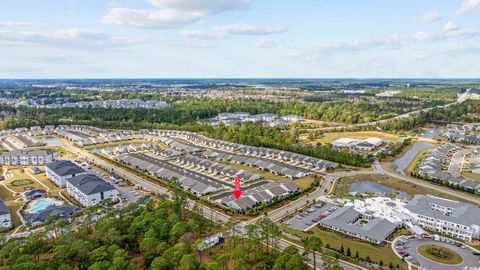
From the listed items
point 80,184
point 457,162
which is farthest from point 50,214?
point 457,162

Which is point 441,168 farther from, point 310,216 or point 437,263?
point 437,263

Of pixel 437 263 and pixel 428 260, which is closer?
pixel 437 263

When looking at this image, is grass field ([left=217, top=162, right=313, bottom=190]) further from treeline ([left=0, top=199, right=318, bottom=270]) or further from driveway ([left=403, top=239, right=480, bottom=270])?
treeline ([left=0, top=199, right=318, bottom=270])

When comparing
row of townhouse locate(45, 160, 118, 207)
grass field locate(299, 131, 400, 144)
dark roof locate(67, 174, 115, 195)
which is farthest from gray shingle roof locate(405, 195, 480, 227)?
grass field locate(299, 131, 400, 144)

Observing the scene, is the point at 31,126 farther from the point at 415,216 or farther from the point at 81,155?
the point at 415,216

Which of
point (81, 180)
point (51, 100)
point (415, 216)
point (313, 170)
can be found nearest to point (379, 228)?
point (415, 216)

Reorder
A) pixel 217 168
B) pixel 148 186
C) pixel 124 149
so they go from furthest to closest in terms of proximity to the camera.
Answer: pixel 124 149
pixel 217 168
pixel 148 186
